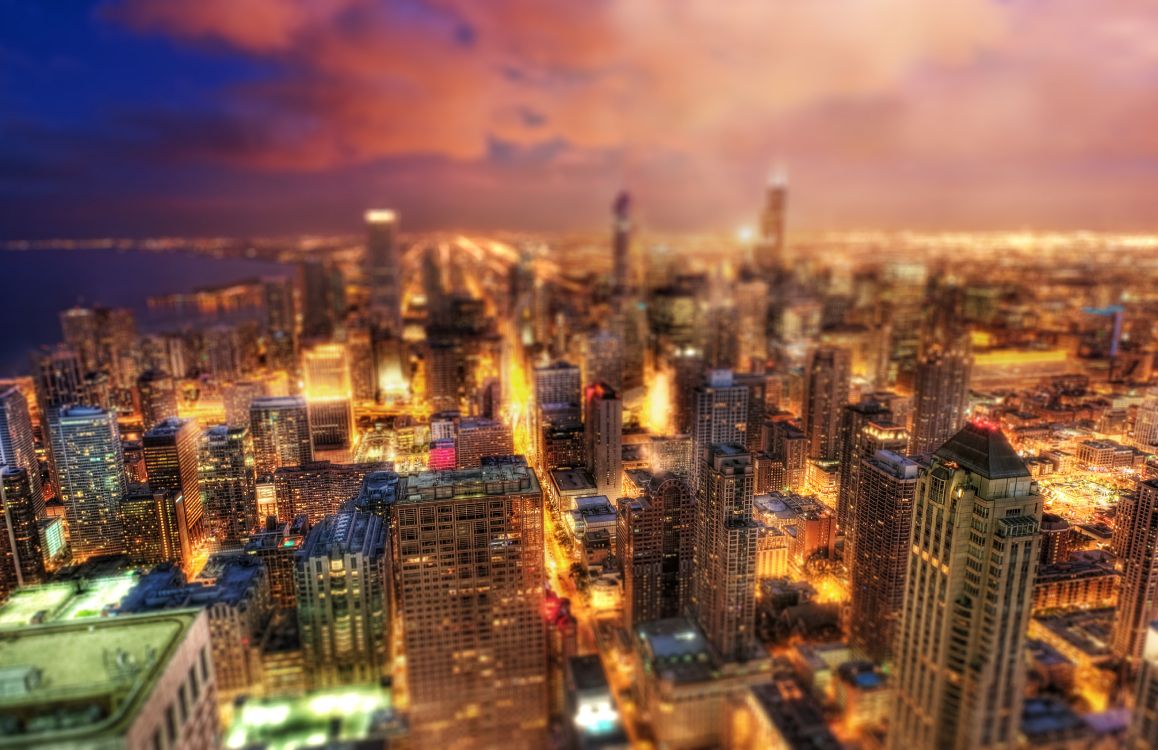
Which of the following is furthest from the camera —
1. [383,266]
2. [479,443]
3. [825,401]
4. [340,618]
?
[383,266]

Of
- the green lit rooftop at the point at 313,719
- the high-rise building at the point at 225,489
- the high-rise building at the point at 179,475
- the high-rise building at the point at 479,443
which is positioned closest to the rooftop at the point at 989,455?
the green lit rooftop at the point at 313,719

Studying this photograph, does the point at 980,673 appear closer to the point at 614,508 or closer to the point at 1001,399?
the point at 614,508

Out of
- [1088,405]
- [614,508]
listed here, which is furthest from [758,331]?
[614,508]

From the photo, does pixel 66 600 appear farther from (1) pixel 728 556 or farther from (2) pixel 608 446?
(1) pixel 728 556

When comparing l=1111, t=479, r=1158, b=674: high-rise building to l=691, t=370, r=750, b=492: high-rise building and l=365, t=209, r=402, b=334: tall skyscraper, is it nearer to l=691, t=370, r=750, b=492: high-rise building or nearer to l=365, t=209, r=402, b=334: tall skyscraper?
l=691, t=370, r=750, b=492: high-rise building

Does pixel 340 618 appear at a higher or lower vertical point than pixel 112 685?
lower

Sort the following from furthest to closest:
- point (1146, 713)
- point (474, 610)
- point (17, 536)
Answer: point (17, 536) < point (474, 610) < point (1146, 713)

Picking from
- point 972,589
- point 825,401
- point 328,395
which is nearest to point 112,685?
point 972,589
